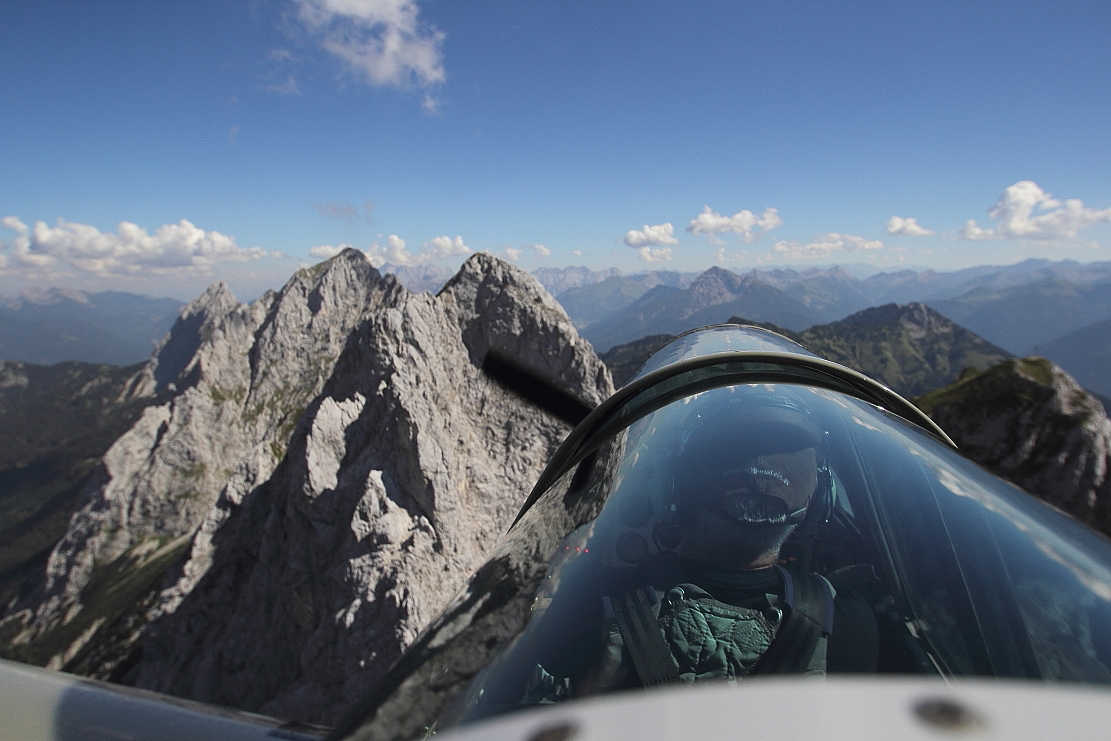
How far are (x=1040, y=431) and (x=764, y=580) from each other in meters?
52.8

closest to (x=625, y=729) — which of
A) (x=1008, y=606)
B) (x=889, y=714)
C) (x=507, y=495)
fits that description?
(x=889, y=714)

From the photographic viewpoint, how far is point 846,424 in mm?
3299

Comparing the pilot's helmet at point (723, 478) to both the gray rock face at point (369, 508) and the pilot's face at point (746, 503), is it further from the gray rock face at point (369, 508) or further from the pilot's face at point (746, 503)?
the gray rock face at point (369, 508)

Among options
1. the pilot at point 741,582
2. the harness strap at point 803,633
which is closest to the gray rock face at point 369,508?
the pilot at point 741,582

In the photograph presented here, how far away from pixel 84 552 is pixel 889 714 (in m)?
128

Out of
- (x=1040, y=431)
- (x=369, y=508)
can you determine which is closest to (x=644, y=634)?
(x=369, y=508)

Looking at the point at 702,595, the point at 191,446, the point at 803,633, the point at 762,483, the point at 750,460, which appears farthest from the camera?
the point at 191,446

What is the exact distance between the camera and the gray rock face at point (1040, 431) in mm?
35531

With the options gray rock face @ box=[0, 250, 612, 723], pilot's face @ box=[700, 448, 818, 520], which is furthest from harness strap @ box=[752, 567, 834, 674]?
gray rock face @ box=[0, 250, 612, 723]

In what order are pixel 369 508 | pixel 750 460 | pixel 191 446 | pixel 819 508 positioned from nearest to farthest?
pixel 819 508 < pixel 750 460 < pixel 369 508 < pixel 191 446

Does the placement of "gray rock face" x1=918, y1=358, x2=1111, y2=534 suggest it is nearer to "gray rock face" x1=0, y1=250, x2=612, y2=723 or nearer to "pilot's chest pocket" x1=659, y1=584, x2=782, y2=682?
"gray rock face" x1=0, y1=250, x2=612, y2=723

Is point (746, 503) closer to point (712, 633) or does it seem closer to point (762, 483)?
point (762, 483)

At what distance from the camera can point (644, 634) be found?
186 cm

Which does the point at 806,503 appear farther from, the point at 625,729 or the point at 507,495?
the point at 507,495
